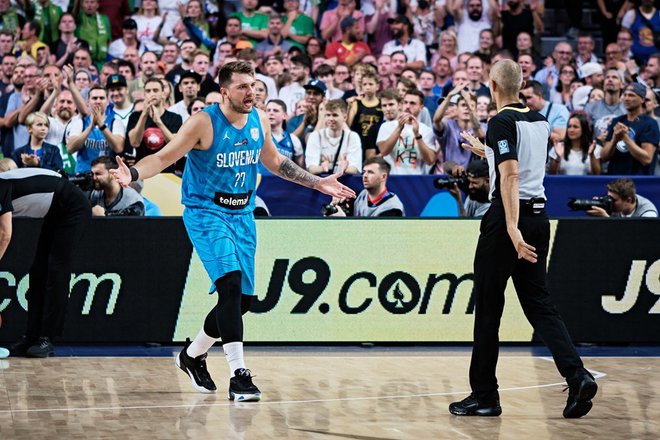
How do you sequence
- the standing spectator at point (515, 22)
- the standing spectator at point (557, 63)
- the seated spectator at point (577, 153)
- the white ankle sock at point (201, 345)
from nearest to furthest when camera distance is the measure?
the white ankle sock at point (201, 345)
the seated spectator at point (577, 153)
the standing spectator at point (557, 63)
the standing spectator at point (515, 22)

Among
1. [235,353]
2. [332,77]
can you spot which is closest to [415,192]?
[332,77]

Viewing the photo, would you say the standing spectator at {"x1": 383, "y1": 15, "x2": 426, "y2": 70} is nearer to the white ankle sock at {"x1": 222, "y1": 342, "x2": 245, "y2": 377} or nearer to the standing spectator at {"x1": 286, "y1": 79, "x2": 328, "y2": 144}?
the standing spectator at {"x1": 286, "y1": 79, "x2": 328, "y2": 144}

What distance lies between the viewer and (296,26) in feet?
60.1

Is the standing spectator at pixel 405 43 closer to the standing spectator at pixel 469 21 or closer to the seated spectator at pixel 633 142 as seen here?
the standing spectator at pixel 469 21

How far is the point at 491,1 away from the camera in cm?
1869

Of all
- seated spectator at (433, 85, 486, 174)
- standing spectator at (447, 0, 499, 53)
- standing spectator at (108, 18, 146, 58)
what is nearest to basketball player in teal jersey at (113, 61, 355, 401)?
seated spectator at (433, 85, 486, 174)

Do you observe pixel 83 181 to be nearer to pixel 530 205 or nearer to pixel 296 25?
pixel 530 205

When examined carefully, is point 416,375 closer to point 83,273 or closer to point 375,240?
point 375,240

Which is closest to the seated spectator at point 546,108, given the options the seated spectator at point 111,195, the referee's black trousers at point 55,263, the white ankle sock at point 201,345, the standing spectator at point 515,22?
the standing spectator at point 515,22

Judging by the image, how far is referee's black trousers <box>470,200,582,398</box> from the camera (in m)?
7.66

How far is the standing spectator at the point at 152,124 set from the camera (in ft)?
42.6

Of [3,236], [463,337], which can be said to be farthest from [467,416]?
[3,236]

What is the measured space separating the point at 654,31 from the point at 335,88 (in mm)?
6199

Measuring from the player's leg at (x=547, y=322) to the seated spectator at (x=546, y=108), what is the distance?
622 centimetres
